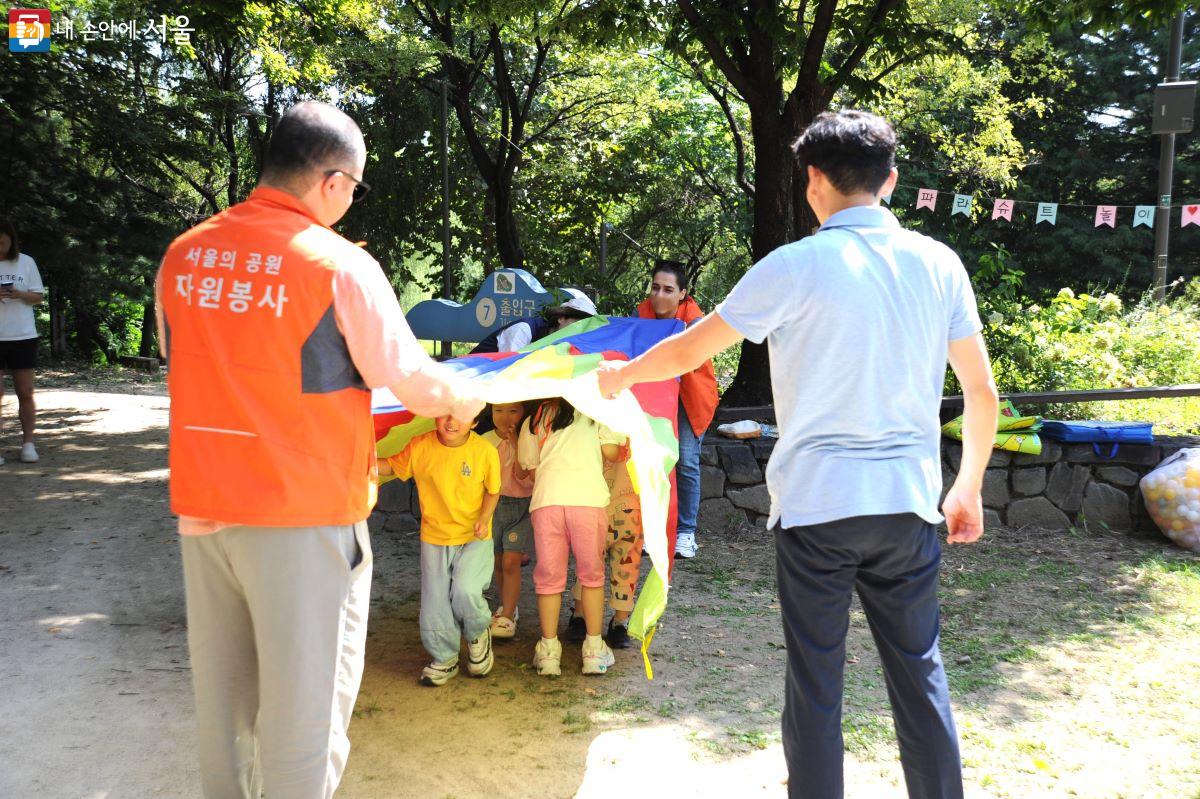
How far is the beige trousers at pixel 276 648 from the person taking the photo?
2307 millimetres

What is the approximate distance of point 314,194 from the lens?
2418 millimetres

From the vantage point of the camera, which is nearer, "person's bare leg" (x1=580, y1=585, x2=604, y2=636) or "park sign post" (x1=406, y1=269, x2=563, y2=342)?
"person's bare leg" (x1=580, y1=585, x2=604, y2=636)

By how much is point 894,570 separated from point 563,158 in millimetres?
15982

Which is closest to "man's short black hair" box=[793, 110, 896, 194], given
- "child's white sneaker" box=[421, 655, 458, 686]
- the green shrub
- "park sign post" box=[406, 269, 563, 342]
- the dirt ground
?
the dirt ground

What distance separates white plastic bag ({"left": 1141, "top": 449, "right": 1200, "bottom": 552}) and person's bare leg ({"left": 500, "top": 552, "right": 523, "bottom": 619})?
14.7ft

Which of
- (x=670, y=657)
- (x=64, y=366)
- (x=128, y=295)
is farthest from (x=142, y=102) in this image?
(x=670, y=657)

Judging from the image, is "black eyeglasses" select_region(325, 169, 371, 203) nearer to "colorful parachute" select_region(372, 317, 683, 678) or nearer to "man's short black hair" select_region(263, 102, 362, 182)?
"man's short black hair" select_region(263, 102, 362, 182)

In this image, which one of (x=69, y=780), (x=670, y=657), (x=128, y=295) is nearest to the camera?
(x=69, y=780)

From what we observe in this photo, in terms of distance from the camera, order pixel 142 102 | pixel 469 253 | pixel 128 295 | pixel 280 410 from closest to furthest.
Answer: pixel 280 410, pixel 142 102, pixel 128 295, pixel 469 253

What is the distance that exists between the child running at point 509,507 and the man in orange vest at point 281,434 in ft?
7.08

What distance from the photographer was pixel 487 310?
7.39m

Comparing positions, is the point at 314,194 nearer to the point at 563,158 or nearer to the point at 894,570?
the point at 894,570

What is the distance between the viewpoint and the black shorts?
750 cm

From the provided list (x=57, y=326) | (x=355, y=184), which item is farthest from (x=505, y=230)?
(x=355, y=184)
